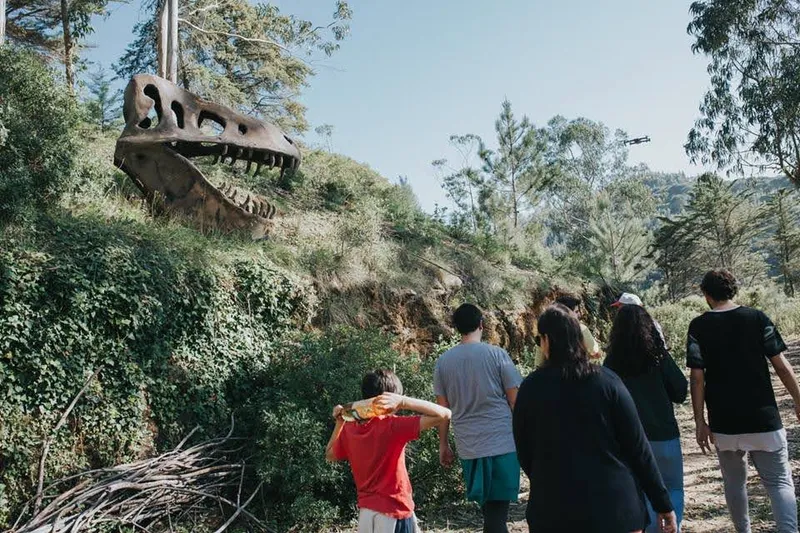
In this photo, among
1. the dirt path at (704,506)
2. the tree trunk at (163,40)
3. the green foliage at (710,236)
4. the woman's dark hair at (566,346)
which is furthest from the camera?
the green foliage at (710,236)

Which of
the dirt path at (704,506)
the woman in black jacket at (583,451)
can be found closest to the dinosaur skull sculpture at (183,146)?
the dirt path at (704,506)

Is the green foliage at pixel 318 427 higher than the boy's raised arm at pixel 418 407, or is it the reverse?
the boy's raised arm at pixel 418 407

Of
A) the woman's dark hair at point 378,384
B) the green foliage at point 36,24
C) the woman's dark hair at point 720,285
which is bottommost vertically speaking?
the woman's dark hair at point 378,384

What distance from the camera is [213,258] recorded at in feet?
25.7

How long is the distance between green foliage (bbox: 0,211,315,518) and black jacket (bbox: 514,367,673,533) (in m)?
4.86

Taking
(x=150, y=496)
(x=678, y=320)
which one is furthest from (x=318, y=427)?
(x=678, y=320)

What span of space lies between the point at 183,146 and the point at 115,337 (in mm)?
3309

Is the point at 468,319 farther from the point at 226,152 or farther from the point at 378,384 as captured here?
the point at 226,152

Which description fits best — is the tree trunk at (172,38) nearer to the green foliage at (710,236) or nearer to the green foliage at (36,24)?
the green foliage at (36,24)

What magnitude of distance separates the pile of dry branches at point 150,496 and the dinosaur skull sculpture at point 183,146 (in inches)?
142

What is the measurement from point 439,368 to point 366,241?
686 centimetres

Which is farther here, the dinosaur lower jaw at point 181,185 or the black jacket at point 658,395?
the dinosaur lower jaw at point 181,185

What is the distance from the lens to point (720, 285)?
3.98 metres

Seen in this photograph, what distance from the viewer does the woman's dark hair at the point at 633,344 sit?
3.54 metres
